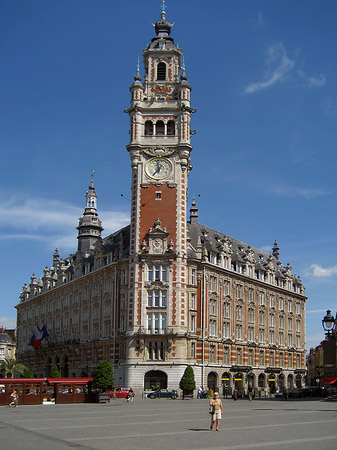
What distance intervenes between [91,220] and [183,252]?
3346 cm

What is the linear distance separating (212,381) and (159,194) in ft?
89.0

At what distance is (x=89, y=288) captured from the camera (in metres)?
98.8

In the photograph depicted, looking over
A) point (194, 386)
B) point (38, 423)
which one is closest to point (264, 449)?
point (38, 423)

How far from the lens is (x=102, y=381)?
6134cm

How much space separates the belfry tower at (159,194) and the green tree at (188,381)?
4569mm

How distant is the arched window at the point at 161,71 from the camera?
91688mm

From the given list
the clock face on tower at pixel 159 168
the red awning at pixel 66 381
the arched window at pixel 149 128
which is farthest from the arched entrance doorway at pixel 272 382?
the red awning at pixel 66 381

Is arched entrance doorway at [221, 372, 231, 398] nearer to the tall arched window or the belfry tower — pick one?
the belfry tower

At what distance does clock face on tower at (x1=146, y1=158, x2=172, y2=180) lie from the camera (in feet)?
283

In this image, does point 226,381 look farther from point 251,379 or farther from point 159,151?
point 159,151

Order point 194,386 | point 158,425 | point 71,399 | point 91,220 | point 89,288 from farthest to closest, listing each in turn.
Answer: point 91,220
point 89,288
point 194,386
point 71,399
point 158,425

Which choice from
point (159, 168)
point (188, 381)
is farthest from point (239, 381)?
point (159, 168)

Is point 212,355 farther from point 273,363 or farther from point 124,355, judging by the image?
point 273,363

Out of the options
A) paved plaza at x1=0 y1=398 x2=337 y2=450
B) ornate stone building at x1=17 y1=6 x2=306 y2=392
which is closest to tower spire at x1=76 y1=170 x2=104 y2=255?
ornate stone building at x1=17 y1=6 x2=306 y2=392
